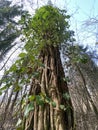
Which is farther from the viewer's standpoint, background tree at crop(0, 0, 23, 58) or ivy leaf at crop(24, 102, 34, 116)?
background tree at crop(0, 0, 23, 58)

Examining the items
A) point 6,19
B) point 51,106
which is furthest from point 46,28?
point 6,19

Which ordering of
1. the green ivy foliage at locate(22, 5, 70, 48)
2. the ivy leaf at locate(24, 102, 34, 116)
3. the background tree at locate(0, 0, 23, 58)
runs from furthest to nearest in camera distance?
the background tree at locate(0, 0, 23, 58)
the green ivy foliage at locate(22, 5, 70, 48)
the ivy leaf at locate(24, 102, 34, 116)

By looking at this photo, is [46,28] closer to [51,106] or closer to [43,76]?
[43,76]

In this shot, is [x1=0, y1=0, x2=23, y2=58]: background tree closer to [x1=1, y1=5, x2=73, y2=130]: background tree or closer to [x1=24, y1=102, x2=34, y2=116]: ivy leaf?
[x1=1, y1=5, x2=73, y2=130]: background tree

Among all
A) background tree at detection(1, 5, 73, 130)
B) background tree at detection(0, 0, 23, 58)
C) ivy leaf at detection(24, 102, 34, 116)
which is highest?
background tree at detection(0, 0, 23, 58)

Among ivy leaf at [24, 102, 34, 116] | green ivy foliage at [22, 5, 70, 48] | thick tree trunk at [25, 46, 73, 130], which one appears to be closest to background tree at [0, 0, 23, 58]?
green ivy foliage at [22, 5, 70, 48]

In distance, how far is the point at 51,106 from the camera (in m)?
1.32

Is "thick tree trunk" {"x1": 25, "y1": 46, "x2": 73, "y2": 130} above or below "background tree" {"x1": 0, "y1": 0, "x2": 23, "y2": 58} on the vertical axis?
below

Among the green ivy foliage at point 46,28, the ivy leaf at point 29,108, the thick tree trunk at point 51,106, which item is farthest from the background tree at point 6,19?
the ivy leaf at point 29,108

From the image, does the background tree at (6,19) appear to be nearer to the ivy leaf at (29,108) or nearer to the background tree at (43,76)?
the background tree at (43,76)

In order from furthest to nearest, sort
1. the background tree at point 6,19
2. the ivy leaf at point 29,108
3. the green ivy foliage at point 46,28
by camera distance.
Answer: the background tree at point 6,19, the green ivy foliage at point 46,28, the ivy leaf at point 29,108

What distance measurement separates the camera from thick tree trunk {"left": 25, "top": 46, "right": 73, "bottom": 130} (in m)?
1.26

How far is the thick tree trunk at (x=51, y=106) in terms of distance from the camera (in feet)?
4.15

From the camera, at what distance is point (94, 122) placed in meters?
2.47
